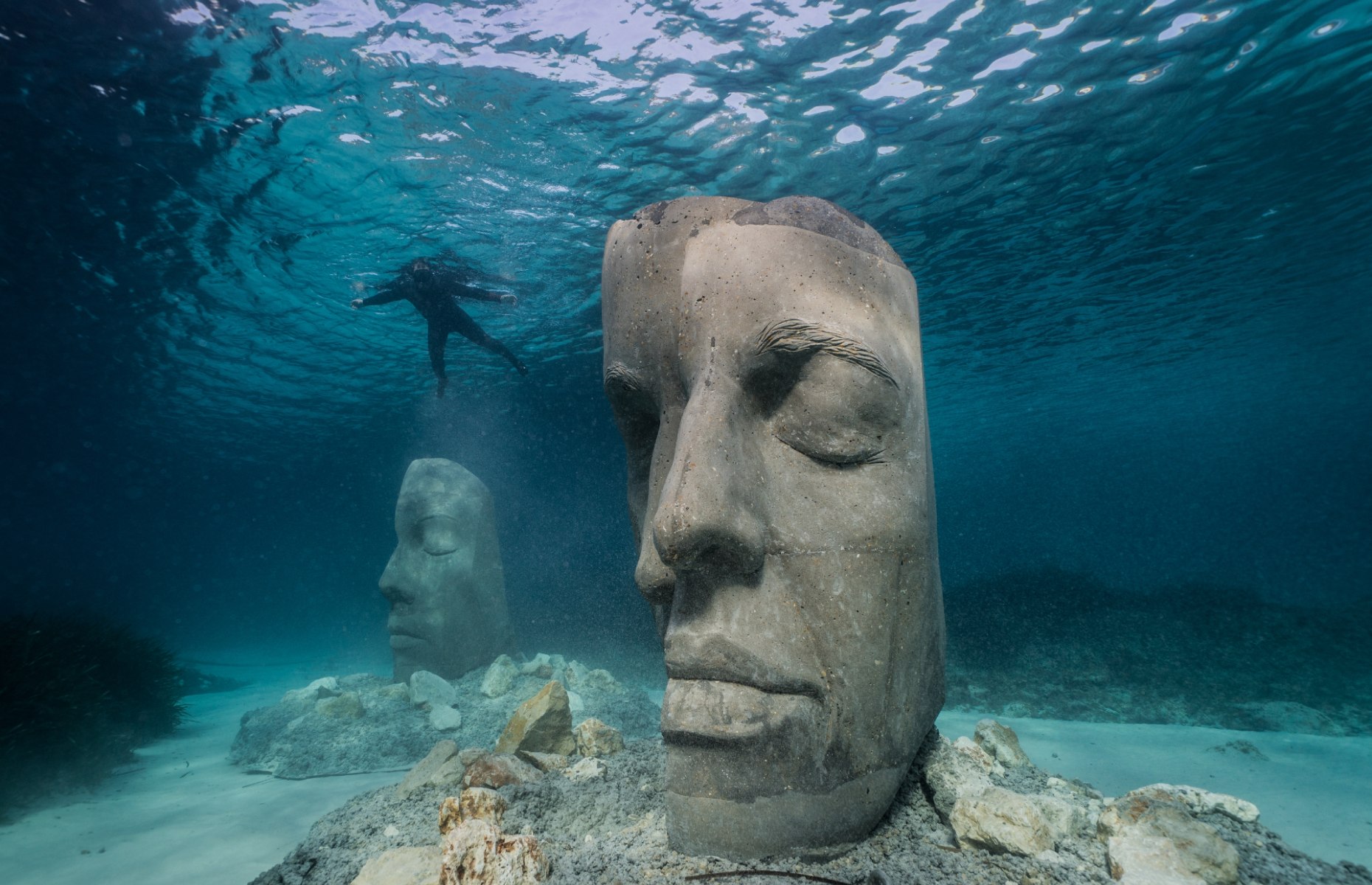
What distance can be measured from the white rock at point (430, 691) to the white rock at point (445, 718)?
0.20 m

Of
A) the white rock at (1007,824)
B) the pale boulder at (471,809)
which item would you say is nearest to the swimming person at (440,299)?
the pale boulder at (471,809)

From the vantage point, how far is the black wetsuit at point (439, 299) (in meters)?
11.9

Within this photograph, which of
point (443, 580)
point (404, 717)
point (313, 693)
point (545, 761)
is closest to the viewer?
point (545, 761)

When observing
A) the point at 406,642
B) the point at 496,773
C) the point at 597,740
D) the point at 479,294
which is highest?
the point at 479,294

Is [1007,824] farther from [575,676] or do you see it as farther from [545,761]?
[575,676]

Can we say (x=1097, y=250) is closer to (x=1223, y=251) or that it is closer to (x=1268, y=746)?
(x=1223, y=251)

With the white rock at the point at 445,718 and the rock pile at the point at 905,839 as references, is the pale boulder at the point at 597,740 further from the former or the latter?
the white rock at the point at 445,718

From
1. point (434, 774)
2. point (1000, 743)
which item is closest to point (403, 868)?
point (434, 774)

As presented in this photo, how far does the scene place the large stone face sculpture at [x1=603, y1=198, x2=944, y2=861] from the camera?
6.32ft

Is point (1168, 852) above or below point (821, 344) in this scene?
below

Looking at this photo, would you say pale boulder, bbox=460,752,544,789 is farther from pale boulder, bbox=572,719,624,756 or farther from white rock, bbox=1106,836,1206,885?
white rock, bbox=1106,836,1206,885

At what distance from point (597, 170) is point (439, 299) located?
456 cm

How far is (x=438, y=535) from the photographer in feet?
34.3

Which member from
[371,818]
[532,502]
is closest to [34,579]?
[532,502]
